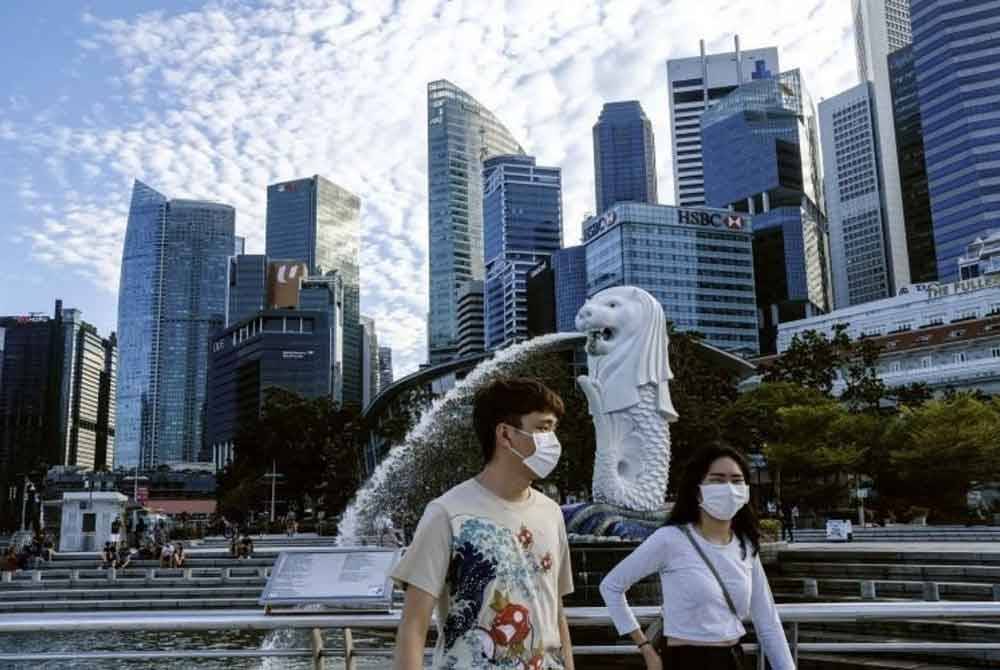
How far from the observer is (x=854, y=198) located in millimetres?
149500

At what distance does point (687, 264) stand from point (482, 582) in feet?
335

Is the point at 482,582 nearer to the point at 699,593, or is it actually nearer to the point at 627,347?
the point at 699,593

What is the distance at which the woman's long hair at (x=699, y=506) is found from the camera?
12.4 ft

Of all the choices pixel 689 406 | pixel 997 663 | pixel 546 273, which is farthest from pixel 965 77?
pixel 997 663

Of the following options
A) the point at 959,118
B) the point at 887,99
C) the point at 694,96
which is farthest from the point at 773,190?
the point at 694,96

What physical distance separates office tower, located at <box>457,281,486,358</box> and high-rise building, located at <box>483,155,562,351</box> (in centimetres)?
646

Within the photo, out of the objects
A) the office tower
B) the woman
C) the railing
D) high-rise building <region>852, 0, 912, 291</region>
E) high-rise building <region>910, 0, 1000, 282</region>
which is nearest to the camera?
the woman

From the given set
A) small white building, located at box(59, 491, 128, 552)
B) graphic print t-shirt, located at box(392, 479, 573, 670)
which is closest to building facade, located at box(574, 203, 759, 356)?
small white building, located at box(59, 491, 128, 552)

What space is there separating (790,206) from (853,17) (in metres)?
68.4

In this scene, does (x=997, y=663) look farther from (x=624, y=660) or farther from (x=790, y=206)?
(x=790, y=206)

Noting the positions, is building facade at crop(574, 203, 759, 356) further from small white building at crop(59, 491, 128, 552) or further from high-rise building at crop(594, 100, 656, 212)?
high-rise building at crop(594, 100, 656, 212)

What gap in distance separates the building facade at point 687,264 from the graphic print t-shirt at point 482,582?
96618 mm

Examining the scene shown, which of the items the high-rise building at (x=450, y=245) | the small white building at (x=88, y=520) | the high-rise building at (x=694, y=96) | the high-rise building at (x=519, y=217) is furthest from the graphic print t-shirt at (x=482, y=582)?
the high-rise building at (x=694, y=96)

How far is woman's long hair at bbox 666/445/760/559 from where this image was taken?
12.4 ft
